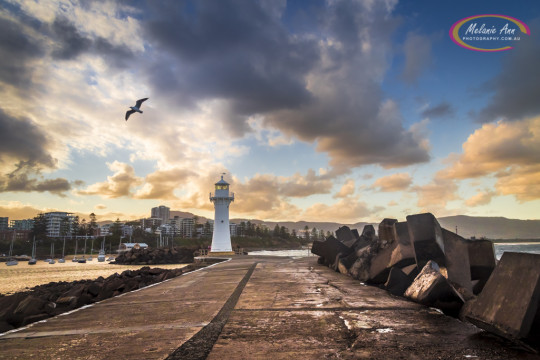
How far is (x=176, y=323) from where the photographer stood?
3420 mm

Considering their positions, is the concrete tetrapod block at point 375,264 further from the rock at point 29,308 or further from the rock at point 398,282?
the rock at point 29,308

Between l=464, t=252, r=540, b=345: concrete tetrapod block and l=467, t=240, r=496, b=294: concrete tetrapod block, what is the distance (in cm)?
330

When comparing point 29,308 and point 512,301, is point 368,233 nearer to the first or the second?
point 512,301

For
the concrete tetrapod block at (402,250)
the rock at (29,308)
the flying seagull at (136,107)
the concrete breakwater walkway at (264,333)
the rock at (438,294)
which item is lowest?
the rock at (29,308)

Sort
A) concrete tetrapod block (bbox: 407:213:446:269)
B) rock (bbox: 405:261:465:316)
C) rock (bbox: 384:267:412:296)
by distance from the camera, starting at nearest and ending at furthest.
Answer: rock (bbox: 405:261:465:316), rock (bbox: 384:267:412:296), concrete tetrapod block (bbox: 407:213:446:269)

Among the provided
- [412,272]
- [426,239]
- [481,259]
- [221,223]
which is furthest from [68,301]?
[221,223]

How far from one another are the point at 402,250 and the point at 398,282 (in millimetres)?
1054

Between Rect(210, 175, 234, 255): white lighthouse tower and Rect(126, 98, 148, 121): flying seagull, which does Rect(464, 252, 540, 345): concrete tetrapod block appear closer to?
Answer: Rect(126, 98, 148, 121): flying seagull

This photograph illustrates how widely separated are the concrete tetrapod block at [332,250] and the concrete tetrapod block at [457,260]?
4501 mm

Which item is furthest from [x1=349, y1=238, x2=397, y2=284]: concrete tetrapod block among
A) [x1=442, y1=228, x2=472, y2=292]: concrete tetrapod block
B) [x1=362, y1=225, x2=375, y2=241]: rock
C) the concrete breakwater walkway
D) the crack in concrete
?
the crack in concrete

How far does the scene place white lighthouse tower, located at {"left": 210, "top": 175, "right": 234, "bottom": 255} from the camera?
32031 mm

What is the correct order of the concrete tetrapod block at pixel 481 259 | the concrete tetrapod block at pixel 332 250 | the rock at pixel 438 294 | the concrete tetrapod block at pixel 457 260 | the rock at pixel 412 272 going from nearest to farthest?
1. the rock at pixel 438 294
2. the concrete tetrapod block at pixel 457 260
3. the rock at pixel 412 272
4. the concrete tetrapod block at pixel 481 259
5. the concrete tetrapod block at pixel 332 250

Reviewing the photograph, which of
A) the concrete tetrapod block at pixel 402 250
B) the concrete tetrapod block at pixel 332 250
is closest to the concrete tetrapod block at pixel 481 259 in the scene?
the concrete tetrapod block at pixel 402 250

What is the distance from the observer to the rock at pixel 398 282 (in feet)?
16.3
